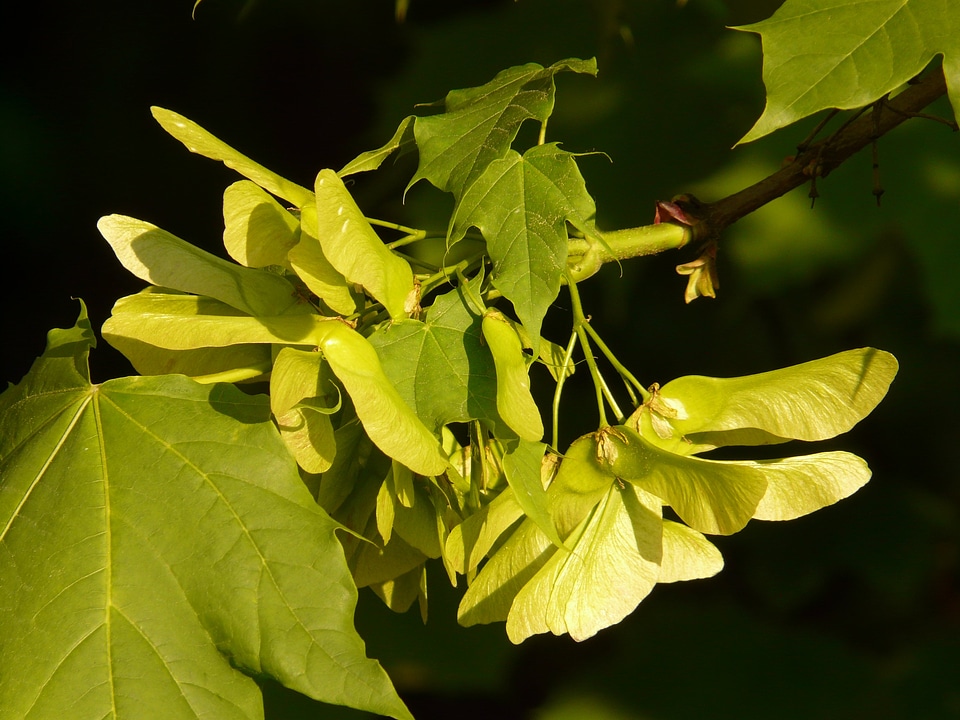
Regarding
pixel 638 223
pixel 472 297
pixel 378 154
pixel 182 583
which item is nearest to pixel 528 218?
pixel 472 297

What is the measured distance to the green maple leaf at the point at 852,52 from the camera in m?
0.90

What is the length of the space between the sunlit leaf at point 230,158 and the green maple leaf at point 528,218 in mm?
173

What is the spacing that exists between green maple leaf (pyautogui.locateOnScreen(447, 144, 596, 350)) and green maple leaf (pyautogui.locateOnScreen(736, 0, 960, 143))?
0.19 meters

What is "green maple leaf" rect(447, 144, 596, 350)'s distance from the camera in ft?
2.90

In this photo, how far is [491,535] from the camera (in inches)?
36.3

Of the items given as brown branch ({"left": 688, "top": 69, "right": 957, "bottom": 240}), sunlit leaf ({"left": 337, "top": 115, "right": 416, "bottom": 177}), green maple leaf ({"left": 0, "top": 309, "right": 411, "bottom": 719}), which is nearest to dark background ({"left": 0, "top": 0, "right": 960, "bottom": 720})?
brown branch ({"left": 688, "top": 69, "right": 957, "bottom": 240})

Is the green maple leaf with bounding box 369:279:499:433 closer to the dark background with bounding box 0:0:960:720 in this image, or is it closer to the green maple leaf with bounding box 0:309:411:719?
the green maple leaf with bounding box 0:309:411:719

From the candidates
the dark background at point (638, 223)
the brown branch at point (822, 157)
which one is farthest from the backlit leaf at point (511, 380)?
the dark background at point (638, 223)

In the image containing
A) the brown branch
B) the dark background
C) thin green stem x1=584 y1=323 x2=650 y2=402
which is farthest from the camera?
the dark background

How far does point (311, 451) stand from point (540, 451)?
23cm

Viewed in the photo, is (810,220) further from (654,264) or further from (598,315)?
(598,315)

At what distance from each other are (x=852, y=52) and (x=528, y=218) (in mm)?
370

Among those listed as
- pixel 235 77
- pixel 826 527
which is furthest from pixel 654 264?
pixel 235 77

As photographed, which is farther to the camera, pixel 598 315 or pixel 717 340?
pixel 717 340
